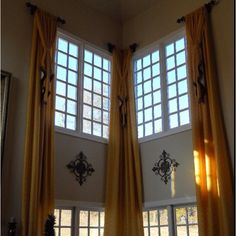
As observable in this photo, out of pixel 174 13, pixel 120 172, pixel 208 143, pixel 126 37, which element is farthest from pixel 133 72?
pixel 208 143

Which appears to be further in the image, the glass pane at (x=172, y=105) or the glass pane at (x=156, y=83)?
the glass pane at (x=156, y=83)

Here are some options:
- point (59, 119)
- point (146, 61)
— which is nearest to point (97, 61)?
point (146, 61)

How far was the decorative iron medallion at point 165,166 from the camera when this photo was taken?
7.22m

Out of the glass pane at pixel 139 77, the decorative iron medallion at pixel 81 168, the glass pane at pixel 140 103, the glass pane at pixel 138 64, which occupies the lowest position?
the decorative iron medallion at pixel 81 168

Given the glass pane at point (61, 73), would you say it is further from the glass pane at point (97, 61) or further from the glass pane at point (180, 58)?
the glass pane at point (180, 58)

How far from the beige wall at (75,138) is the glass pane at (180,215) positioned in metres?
0.29

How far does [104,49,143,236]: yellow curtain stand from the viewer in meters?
7.32

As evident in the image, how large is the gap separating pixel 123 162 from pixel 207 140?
205 centimetres

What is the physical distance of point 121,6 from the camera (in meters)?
8.74

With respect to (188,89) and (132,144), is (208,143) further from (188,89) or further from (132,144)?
(132,144)

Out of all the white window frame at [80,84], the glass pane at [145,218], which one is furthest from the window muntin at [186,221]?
the white window frame at [80,84]

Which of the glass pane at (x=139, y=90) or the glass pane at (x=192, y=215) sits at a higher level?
the glass pane at (x=139, y=90)

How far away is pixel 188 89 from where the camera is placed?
7379 millimetres

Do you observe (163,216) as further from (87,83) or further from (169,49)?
(169,49)
